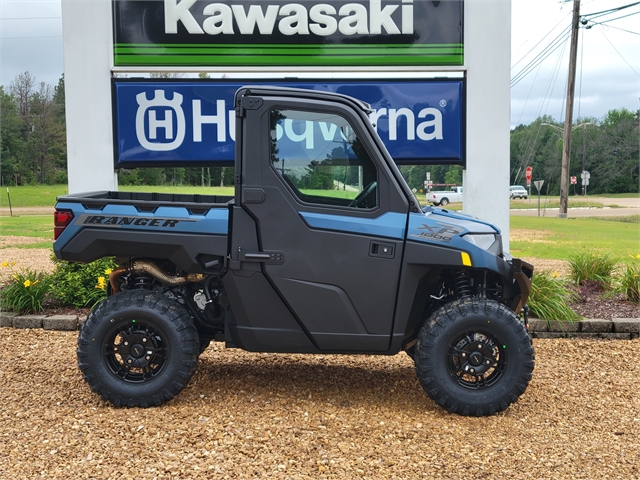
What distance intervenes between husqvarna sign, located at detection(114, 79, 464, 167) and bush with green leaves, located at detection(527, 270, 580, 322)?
5.66ft

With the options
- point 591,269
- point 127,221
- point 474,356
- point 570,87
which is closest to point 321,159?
point 127,221

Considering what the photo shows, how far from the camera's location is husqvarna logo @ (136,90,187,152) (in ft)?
24.4

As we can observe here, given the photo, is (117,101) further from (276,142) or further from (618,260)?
(618,260)

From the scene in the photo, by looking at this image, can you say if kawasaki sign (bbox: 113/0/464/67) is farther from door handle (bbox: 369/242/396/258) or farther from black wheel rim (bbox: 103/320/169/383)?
black wheel rim (bbox: 103/320/169/383)

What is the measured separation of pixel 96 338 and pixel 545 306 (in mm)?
4524

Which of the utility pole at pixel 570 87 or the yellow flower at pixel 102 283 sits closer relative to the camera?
the yellow flower at pixel 102 283

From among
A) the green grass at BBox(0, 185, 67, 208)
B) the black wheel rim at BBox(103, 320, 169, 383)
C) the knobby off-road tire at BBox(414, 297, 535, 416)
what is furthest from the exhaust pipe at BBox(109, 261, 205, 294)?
the green grass at BBox(0, 185, 67, 208)

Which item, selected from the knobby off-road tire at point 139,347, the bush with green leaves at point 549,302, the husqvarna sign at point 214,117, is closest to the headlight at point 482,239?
the knobby off-road tire at point 139,347

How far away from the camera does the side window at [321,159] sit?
14.1ft

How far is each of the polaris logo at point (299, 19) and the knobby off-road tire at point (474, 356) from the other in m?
4.23

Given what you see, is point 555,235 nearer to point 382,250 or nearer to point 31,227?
point 382,250

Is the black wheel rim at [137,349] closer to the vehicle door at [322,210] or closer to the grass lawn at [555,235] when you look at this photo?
the vehicle door at [322,210]

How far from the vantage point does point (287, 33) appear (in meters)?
7.44

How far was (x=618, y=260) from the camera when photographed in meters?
8.55
